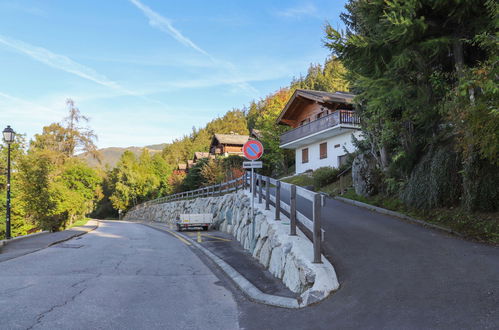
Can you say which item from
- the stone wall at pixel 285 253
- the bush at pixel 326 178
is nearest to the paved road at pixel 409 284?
the stone wall at pixel 285 253

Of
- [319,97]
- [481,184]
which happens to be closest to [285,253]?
[481,184]

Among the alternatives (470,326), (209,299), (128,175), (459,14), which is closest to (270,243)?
(209,299)

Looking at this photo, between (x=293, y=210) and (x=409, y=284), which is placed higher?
(x=293, y=210)

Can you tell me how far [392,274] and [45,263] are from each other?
8.13m

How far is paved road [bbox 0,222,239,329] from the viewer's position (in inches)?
192

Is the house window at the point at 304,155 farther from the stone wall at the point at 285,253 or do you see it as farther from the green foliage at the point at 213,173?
the stone wall at the point at 285,253

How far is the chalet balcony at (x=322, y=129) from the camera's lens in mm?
26859

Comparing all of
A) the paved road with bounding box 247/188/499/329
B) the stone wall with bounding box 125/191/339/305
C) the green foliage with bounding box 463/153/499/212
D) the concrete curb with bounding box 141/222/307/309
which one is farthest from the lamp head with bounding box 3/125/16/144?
the green foliage with bounding box 463/153/499/212

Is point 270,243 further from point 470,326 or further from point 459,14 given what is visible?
point 459,14

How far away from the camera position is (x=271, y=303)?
5.65m

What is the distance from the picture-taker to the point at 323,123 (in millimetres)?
29031

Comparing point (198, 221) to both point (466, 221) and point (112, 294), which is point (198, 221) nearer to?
point (466, 221)

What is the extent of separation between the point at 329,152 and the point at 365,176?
14082 mm

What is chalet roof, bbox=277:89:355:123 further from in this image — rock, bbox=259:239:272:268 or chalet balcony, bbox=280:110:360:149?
rock, bbox=259:239:272:268
